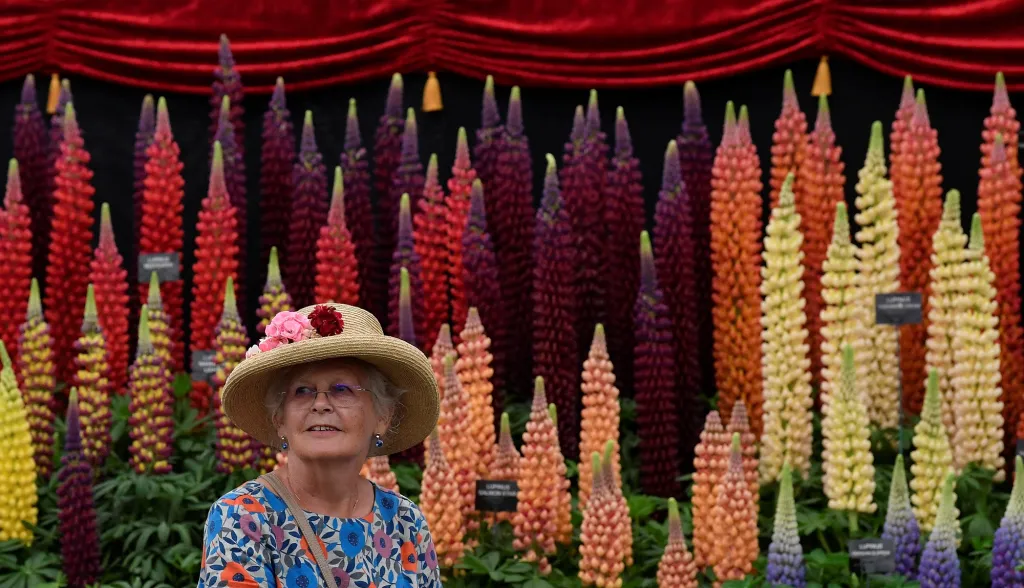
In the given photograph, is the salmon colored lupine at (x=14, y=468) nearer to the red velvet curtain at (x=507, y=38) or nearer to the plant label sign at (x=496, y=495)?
the plant label sign at (x=496, y=495)

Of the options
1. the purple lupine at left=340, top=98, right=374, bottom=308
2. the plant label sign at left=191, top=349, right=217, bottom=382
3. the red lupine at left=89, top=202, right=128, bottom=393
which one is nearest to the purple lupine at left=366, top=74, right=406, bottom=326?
the purple lupine at left=340, top=98, right=374, bottom=308

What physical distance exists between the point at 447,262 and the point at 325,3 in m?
1.41

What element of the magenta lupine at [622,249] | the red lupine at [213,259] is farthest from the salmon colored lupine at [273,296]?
the magenta lupine at [622,249]

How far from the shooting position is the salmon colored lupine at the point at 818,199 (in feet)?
22.4

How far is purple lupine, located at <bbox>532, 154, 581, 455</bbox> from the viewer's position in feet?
21.4

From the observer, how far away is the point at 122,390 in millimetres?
6789

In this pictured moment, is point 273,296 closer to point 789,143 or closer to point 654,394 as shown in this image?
point 654,394

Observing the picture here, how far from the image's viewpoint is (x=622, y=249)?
6.94 metres

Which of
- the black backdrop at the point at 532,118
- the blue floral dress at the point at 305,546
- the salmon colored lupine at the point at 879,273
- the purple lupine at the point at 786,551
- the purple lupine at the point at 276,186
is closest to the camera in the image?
the blue floral dress at the point at 305,546

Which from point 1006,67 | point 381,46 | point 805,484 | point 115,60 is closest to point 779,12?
point 1006,67

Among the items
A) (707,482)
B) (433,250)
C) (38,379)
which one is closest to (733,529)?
(707,482)

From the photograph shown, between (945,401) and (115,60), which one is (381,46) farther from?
(945,401)

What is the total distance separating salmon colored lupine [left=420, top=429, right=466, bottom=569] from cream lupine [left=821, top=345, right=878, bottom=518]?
130cm

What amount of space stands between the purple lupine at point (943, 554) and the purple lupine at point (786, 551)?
0.39 m
